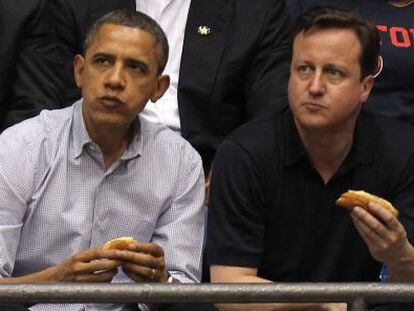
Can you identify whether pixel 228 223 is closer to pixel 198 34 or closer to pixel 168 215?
pixel 168 215

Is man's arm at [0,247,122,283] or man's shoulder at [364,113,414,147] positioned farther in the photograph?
man's shoulder at [364,113,414,147]

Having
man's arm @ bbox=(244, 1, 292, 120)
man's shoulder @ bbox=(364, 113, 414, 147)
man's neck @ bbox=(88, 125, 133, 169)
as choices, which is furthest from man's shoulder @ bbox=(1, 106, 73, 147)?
man's shoulder @ bbox=(364, 113, 414, 147)

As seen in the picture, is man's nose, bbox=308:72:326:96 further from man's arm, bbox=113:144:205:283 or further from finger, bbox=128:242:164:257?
finger, bbox=128:242:164:257

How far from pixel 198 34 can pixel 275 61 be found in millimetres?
323

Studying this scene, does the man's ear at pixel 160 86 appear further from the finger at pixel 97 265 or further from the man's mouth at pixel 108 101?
the finger at pixel 97 265

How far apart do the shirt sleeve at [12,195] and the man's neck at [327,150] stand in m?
0.93

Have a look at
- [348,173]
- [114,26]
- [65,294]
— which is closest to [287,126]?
[348,173]

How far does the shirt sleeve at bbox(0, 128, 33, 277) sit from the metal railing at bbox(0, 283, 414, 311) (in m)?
1.07

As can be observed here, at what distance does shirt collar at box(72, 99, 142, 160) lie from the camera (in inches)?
163

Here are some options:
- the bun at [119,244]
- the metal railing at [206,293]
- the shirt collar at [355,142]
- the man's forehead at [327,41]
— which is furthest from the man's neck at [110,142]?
the metal railing at [206,293]

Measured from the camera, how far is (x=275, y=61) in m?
4.93

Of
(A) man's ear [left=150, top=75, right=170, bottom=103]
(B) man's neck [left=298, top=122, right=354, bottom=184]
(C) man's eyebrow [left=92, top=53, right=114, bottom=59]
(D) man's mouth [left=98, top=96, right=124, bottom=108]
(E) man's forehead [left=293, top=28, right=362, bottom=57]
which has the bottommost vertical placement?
(B) man's neck [left=298, top=122, right=354, bottom=184]

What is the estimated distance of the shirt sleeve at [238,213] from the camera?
13.5 ft

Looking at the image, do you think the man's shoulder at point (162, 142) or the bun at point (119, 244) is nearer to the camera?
the bun at point (119, 244)
